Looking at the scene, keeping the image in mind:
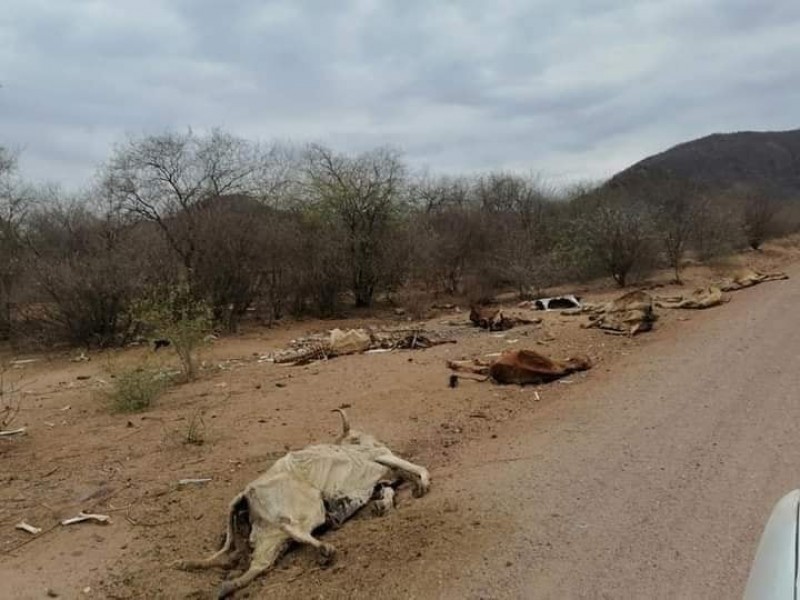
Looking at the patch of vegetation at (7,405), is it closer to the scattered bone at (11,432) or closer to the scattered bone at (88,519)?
the scattered bone at (11,432)

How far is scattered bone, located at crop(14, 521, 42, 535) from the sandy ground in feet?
0.21

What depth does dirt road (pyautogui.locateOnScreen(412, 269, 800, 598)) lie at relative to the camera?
3.86m

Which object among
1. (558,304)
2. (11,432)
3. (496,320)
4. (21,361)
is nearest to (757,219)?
(558,304)

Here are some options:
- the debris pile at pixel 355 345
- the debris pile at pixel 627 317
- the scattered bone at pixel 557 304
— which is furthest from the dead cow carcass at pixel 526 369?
the scattered bone at pixel 557 304

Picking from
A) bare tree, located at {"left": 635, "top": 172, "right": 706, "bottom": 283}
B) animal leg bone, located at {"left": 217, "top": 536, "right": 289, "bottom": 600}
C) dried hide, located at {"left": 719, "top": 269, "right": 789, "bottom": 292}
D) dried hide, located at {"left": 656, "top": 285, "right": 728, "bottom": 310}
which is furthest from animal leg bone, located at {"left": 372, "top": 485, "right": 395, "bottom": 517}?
bare tree, located at {"left": 635, "top": 172, "right": 706, "bottom": 283}

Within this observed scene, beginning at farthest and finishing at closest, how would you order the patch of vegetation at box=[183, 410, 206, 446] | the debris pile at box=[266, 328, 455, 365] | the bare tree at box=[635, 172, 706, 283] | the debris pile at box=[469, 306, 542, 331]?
the bare tree at box=[635, 172, 706, 283]
the debris pile at box=[469, 306, 542, 331]
the debris pile at box=[266, 328, 455, 365]
the patch of vegetation at box=[183, 410, 206, 446]

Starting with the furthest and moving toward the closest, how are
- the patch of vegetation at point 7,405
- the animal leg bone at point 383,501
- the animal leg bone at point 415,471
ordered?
the patch of vegetation at point 7,405
the animal leg bone at point 415,471
the animal leg bone at point 383,501

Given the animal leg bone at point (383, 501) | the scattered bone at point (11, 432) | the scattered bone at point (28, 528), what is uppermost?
the scattered bone at point (11, 432)

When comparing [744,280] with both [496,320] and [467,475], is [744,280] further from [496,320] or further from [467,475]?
[467,475]

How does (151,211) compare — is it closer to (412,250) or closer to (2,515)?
(412,250)

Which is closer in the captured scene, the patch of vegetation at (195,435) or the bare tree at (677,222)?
the patch of vegetation at (195,435)

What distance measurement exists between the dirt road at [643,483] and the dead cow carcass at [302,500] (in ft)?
2.21

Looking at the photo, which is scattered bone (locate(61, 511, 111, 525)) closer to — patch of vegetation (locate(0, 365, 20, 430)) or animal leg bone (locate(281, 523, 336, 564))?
animal leg bone (locate(281, 523, 336, 564))

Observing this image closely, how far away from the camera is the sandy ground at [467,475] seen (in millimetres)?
4094
